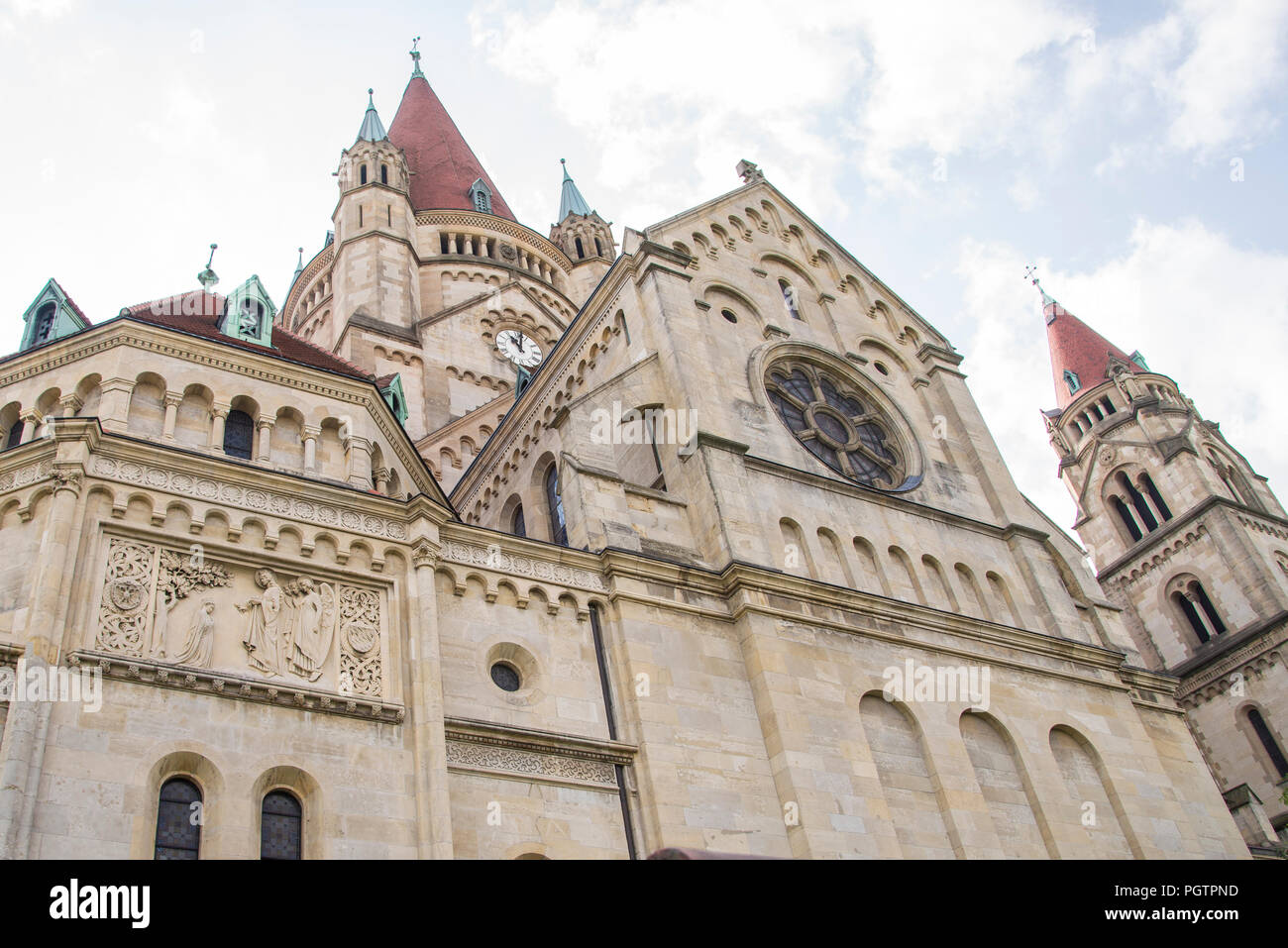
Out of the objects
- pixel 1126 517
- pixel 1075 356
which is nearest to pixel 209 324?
pixel 1126 517

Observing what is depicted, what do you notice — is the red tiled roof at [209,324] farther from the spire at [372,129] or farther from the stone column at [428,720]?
the spire at [372,129]

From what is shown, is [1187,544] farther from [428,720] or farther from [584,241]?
[428,720]

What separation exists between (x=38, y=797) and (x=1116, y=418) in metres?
46.7

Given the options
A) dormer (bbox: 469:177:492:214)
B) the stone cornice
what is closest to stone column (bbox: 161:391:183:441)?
the stone cornice

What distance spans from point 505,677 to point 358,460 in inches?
181

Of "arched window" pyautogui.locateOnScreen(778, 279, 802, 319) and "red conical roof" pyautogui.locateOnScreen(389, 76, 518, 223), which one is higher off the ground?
"red conical roof" pyautogui.locateOnScreen(389, 76, 518, 223)

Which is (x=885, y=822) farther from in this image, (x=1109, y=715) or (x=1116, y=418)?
(x=1116, y=418)

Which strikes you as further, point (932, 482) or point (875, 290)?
point (875, 290)

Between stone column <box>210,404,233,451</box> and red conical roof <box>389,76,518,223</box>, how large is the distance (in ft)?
98.5

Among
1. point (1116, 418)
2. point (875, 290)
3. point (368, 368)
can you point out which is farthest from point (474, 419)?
point (1116, 418)

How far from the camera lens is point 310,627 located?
1539cm

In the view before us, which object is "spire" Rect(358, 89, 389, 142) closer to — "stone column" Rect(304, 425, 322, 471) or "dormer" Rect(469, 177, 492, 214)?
"dormer" Rect(469, 177, 492, 214)

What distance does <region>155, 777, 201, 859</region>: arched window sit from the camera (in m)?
13.0
